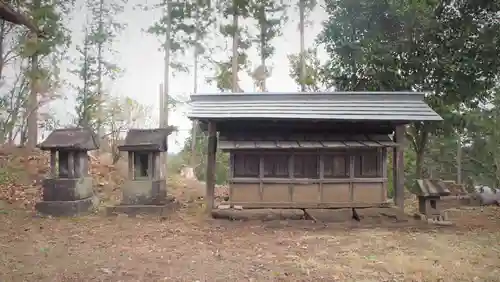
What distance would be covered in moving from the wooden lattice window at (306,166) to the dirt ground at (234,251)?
1297mm

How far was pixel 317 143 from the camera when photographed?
9047 millimetres

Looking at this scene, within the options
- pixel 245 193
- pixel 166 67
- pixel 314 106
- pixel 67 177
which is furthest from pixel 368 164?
pixel 166 67

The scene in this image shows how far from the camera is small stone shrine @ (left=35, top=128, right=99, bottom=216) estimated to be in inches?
377

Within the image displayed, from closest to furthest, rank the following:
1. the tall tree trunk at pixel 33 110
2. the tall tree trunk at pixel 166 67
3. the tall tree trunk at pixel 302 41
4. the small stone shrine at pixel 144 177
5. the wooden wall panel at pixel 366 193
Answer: the wooden wall panel at pixel 366 193 → the small stone shrine at pixel 144 177 → the tall tree trunk at pixel 33 110 → the tall tree trunk at pixel 302 41 → the tall tree trunk at pixel 166 67

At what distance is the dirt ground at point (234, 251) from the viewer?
518 cm

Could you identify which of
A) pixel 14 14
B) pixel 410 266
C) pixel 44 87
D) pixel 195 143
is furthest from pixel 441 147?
pixel 14 14

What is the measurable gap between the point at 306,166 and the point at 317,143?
29.3 inches

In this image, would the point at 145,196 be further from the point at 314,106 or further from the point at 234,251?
the point at 314,106

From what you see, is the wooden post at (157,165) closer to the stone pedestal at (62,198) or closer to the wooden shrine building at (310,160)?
the wooden shrine building at (310,160)

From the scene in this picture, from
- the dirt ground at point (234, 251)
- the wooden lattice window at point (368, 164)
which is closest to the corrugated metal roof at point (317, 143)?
the wooden lattice window at point (368, 164)

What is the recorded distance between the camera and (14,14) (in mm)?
3730

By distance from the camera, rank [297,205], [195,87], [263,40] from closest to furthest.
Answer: [297,205] → [263,40] → [195,87]

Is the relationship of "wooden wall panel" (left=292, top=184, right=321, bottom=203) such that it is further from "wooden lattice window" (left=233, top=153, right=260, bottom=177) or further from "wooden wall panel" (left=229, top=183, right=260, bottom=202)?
"wooden lattice window" (left=233, top=153, right=260, bottom=177)

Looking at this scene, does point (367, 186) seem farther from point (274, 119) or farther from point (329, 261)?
point (329, 261)
